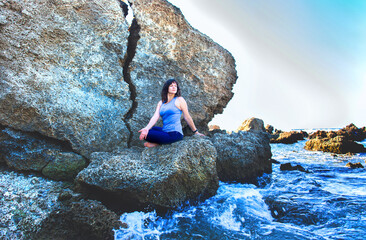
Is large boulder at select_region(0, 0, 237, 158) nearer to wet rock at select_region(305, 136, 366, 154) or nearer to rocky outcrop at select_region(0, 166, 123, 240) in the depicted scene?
rocky outcrop at select_region(0, 166, 123, 240)

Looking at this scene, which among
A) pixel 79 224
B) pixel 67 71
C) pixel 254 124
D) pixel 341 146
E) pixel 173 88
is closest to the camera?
pixel 79 224

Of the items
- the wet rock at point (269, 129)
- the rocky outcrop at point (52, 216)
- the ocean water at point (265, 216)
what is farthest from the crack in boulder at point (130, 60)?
the wet rock at point (269, 129)

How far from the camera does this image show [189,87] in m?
5.72

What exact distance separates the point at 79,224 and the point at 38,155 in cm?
199

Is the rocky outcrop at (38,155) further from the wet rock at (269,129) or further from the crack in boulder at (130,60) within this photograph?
the wet rock at (269,129)

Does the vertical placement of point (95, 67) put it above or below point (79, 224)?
above

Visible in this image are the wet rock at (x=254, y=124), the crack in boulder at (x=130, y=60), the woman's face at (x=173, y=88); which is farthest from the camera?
the wet rock at (x=254, y=124)

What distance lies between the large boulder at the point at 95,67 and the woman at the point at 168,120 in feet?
1.83

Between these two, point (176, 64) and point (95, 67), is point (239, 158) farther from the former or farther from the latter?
point (95, 67)

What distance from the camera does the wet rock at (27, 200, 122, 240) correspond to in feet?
8.53

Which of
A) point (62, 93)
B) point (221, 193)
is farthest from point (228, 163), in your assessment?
point (62, 93)

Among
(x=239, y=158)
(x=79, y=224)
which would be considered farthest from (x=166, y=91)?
(x=79, y=224)

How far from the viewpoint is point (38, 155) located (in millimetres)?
3912

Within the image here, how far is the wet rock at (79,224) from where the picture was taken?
2.60 metres
